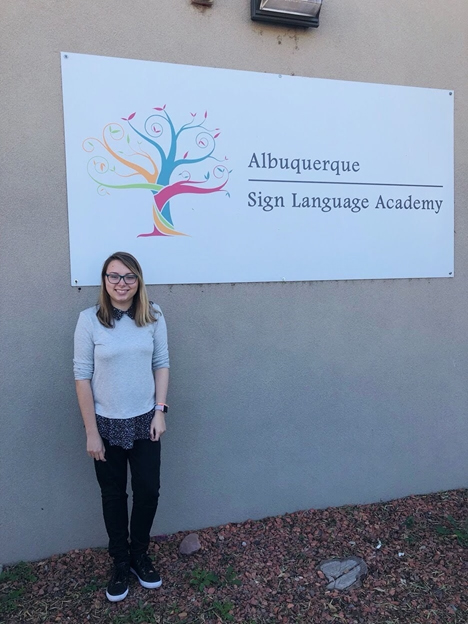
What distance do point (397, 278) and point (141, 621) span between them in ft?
9.02

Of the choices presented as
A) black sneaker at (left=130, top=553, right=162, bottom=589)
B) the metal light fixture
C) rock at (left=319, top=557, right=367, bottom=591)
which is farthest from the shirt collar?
the metal light fixture

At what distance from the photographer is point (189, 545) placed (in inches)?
130

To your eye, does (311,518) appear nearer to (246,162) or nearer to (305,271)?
(305,271)

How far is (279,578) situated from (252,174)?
2.51m

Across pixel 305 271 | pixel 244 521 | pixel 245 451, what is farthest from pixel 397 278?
pixel 244 521

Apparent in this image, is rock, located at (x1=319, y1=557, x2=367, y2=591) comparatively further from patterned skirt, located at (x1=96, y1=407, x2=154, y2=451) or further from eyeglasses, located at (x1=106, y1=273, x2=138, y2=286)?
eyeglasses, located at (x1=106, y1=273, x2=138, y2=286)

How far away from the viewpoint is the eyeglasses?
2818 mm

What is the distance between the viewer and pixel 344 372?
3781 mm

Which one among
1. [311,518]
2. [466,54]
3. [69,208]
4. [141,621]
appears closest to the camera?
[141,621]

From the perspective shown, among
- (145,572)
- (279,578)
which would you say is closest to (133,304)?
(145,572)

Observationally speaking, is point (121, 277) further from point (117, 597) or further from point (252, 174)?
point (117, 597)

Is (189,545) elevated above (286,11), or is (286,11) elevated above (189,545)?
(286,11)

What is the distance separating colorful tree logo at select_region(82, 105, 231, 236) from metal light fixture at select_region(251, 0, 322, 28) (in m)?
0.76

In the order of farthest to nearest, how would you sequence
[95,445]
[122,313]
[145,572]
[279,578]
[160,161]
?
[160,161]
[279,578]
[145,572]
[122,313]
[95,445]
